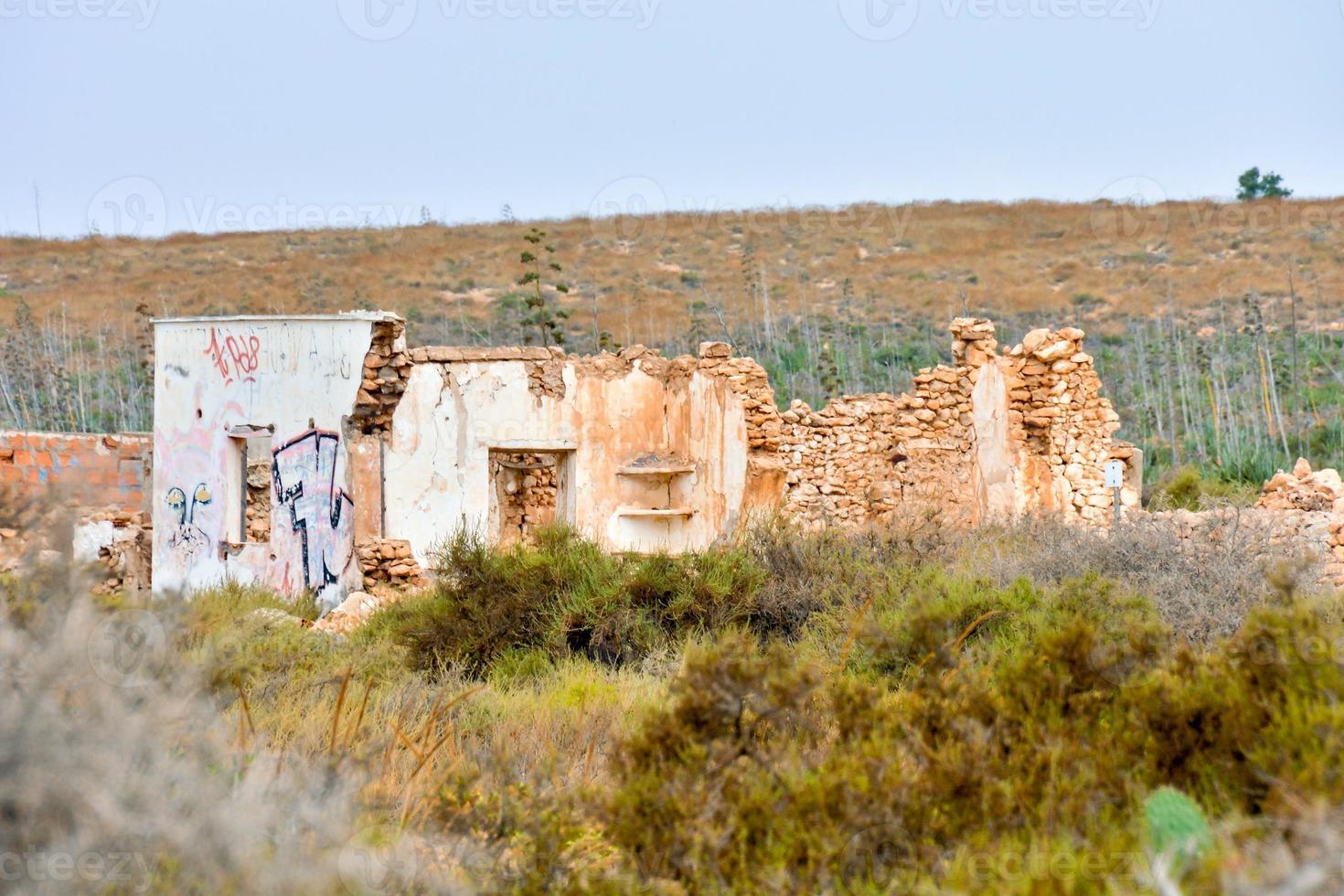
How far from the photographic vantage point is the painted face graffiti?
15617 millimetres

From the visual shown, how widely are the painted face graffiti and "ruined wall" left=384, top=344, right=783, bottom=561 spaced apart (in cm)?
271

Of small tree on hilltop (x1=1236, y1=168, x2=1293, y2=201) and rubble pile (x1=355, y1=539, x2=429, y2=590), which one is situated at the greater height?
small tree on hilltop (x1=1236, y1=168, x2=1293, y2=201)

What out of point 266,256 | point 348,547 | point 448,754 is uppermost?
Result: point 266,256

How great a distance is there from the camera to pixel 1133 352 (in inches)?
1264

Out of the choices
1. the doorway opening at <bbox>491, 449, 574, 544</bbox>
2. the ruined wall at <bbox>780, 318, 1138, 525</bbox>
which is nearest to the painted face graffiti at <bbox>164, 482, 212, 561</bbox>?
the doorway opening at <bbox>491, 449, 574, 544</bbox>

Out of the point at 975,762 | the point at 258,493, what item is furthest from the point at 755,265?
the point at 975,762

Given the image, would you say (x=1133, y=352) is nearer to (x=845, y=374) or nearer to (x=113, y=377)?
(x=845, y=374)

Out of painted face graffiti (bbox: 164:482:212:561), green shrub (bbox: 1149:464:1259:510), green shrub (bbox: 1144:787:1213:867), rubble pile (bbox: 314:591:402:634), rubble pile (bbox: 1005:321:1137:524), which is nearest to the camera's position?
green shrub (bbox: 1144:787:1213:867)

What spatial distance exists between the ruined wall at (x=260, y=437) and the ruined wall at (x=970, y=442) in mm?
5237

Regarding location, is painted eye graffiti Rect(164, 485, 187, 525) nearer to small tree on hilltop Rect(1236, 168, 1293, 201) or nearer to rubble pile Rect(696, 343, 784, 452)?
rubble pile Rect(696, 343, 784, 452)

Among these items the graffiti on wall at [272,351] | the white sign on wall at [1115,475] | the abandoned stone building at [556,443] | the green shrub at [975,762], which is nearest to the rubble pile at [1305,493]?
the abandoned stone building at [556,443]

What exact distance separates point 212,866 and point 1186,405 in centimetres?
2516

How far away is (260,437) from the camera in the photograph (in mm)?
15352

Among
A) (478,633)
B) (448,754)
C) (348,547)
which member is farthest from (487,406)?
(448,754)
